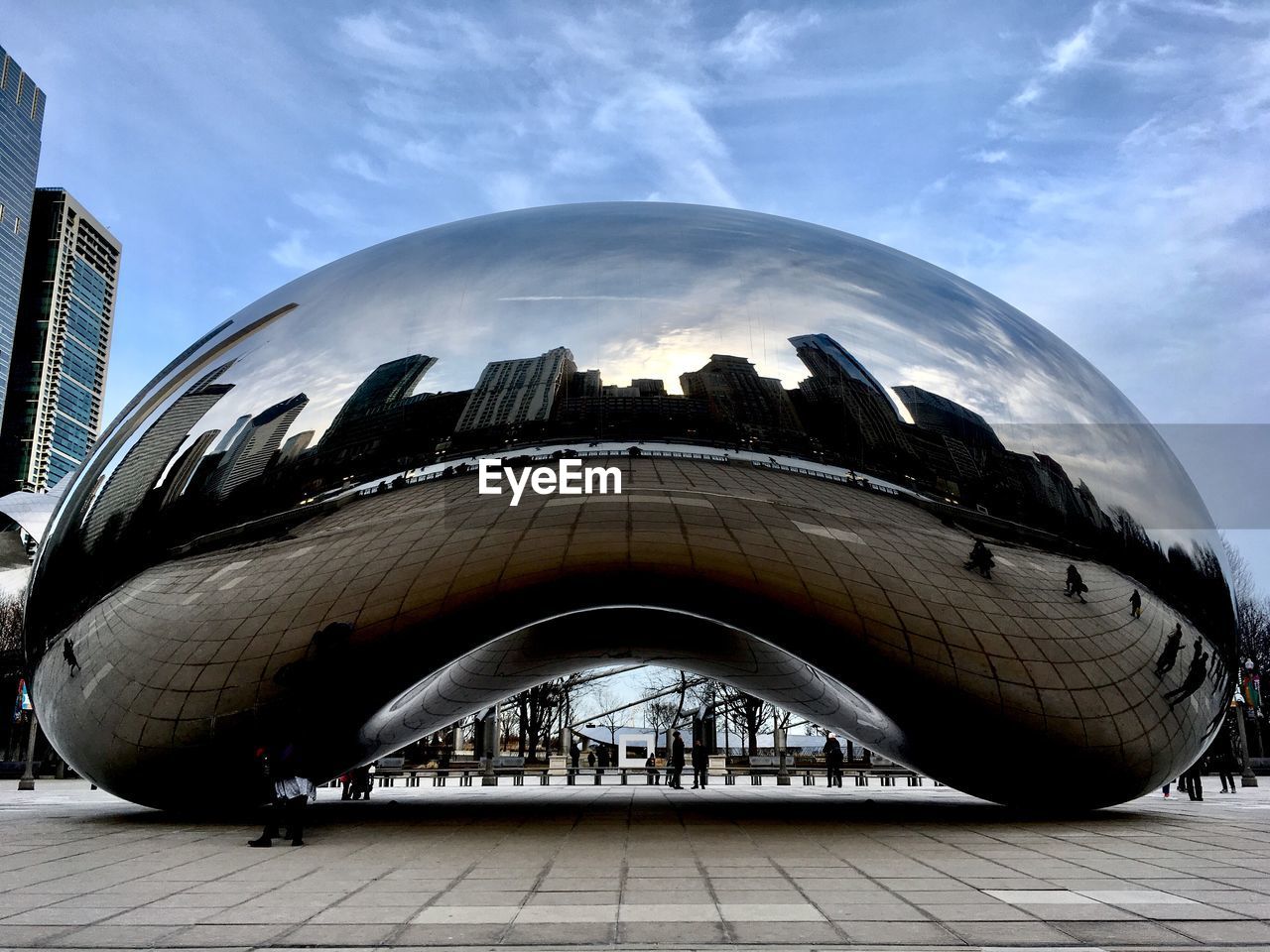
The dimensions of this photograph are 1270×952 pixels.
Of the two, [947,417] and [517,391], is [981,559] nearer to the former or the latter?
[947,417]

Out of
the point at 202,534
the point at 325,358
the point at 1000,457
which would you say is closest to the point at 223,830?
the point at 202,534

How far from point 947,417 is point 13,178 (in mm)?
217055

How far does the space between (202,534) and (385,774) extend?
945 inches

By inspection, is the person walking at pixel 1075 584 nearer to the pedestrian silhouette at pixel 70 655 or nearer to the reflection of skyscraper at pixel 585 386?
the reflection of skyscraper at pixel 585 386

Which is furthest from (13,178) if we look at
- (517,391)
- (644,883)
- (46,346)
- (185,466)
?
(644,883)

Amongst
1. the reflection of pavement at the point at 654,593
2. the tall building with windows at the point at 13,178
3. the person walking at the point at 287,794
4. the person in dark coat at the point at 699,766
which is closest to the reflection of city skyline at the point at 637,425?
the reflection of pavement at the point at 654,593

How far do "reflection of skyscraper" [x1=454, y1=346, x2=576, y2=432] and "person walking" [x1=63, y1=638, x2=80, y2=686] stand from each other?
5.05 meters

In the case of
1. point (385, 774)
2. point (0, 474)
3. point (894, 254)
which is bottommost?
point (385, 774)

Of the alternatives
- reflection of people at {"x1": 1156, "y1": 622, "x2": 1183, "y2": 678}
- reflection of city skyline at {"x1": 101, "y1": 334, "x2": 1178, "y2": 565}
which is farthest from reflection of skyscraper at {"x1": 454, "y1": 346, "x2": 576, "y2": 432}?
reflection of people at {"x1": 1156, "y1": 622, "x2": 1183, "y2": 678}

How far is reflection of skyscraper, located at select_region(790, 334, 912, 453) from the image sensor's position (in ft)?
29.6

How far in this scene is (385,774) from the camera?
31047 millimetres

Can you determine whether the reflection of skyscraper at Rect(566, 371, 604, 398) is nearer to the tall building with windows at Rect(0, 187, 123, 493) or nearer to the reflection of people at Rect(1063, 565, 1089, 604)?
the reflection of people at Rect(1063, 565, 1089, 604)

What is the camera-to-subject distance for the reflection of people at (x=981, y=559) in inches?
361

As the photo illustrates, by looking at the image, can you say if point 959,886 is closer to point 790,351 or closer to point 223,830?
point 790,351
